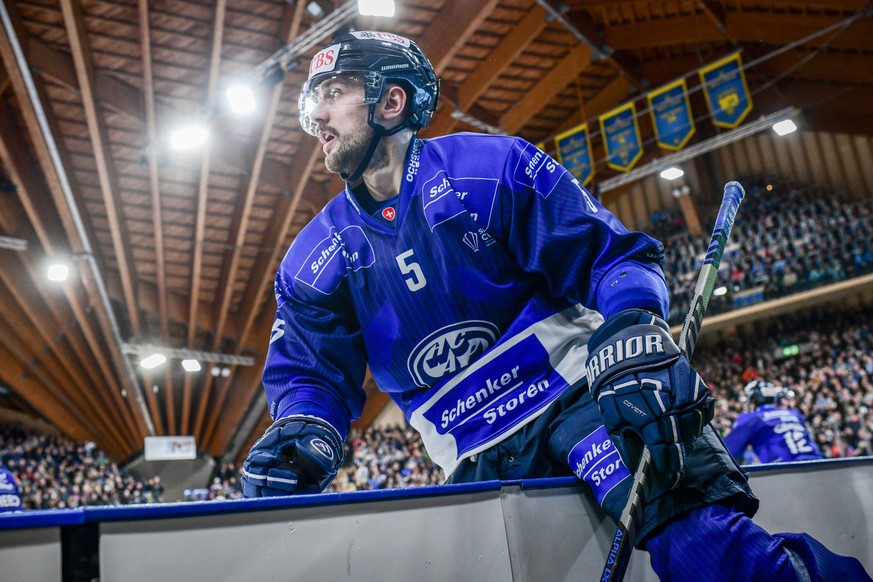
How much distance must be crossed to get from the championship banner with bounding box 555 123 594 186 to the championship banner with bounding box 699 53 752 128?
231 cm

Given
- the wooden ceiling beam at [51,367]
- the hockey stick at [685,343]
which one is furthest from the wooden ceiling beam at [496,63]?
the hockey stick at [685,343]

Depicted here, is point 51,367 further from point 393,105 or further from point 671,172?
point 393,105

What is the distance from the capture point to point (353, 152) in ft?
6.72

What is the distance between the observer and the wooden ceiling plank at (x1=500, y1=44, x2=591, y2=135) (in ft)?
50.3

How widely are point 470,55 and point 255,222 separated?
5383 mm

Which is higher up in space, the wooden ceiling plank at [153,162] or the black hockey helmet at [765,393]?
the wooden ceiling plank at [153,162]

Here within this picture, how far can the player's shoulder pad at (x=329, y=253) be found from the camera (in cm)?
198

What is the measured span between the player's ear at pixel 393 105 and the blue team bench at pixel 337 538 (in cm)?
108

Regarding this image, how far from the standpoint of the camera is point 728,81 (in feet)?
43.0

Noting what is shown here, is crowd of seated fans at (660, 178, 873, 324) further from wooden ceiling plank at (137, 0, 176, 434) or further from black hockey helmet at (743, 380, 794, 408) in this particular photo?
wooden ceiling plank at (137, 0, 176, 434)

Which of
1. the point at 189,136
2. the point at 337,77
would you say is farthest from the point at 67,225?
the point at 337,77

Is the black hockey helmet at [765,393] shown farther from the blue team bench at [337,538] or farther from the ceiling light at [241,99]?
the ceiling light at [241,99]

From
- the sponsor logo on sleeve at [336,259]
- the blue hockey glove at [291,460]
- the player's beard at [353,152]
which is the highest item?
the player's beard at [353,152]

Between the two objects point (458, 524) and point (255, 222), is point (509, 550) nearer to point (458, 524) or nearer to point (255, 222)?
point (458, 524)
